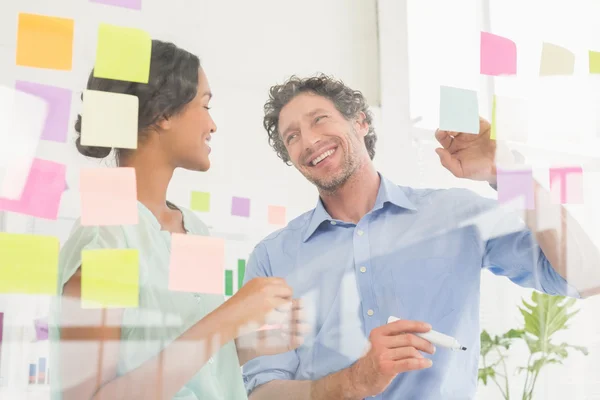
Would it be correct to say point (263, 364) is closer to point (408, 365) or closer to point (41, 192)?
point (408, 365)

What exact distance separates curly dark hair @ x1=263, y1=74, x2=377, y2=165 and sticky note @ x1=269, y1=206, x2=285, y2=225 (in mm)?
80

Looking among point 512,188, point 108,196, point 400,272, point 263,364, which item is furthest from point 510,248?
point 108,196

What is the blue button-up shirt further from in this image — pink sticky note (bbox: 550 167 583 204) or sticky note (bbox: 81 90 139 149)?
sticky note (bbox: 81 90 139 149)

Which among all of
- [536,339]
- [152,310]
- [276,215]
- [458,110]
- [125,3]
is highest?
[125,3]

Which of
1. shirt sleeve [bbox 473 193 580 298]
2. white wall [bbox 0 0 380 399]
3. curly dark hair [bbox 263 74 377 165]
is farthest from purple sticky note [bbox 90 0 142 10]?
shirt sleeve [bbox 473 193 580 298]

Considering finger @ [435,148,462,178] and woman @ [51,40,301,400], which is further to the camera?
finger @ [435,148,462,178]

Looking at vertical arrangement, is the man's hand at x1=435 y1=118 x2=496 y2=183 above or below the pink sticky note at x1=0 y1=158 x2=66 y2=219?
above

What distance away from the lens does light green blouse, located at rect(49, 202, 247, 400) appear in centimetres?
86

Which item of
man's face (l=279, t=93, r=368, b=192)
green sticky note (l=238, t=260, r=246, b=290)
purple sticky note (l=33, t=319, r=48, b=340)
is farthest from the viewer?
man's face (l=279, t=93, r=368, b=192)

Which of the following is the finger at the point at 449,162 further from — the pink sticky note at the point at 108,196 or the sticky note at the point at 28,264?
the sticky note at the point at 28,264

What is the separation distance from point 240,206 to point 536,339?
0.71 metres

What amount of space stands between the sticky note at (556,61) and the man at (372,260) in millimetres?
275

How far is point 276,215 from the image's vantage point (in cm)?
102

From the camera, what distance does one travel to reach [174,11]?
980 millimetres
